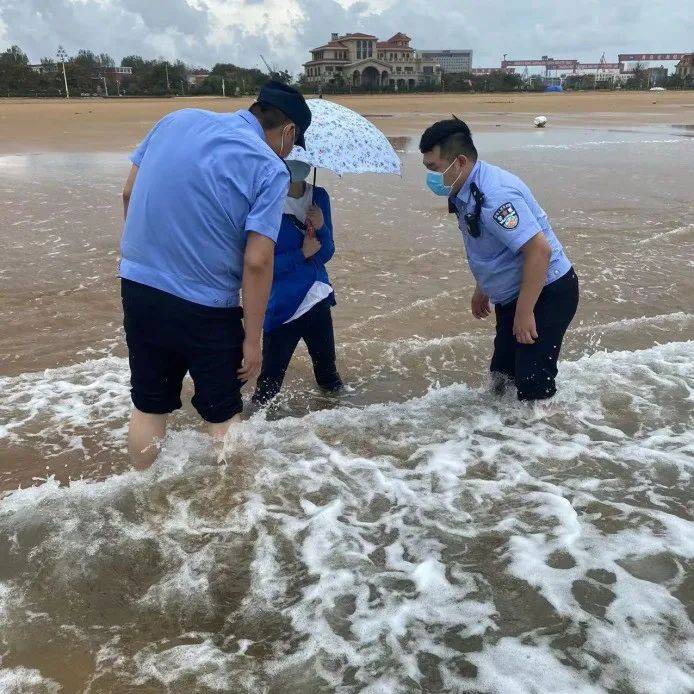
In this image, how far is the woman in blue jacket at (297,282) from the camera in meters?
3.53

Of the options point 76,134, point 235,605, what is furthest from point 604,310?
point 76,134

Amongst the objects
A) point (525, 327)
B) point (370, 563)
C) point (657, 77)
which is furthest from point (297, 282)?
point (657, 77)

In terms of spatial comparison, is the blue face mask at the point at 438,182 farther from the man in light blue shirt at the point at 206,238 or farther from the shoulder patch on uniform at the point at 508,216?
the man in light blue shirt at the point at 206,238

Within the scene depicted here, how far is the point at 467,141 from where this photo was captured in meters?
3.37

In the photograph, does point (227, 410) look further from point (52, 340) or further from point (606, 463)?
→ point (52, 340)

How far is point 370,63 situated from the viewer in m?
91.8

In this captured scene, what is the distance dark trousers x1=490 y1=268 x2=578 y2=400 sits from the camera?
3.64 m

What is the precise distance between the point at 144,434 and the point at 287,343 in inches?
42.2

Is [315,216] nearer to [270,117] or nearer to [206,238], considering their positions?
[270,117]

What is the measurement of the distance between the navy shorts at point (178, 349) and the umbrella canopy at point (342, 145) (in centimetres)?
107

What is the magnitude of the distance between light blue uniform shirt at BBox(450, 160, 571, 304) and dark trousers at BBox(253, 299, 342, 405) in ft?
3.30

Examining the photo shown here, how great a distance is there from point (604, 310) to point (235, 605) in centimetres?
501

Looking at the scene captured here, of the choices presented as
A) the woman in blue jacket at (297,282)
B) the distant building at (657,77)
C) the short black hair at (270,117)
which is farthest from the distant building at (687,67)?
the short black hair at (270,117)

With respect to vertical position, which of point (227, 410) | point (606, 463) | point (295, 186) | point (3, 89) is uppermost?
point (3, 89)
